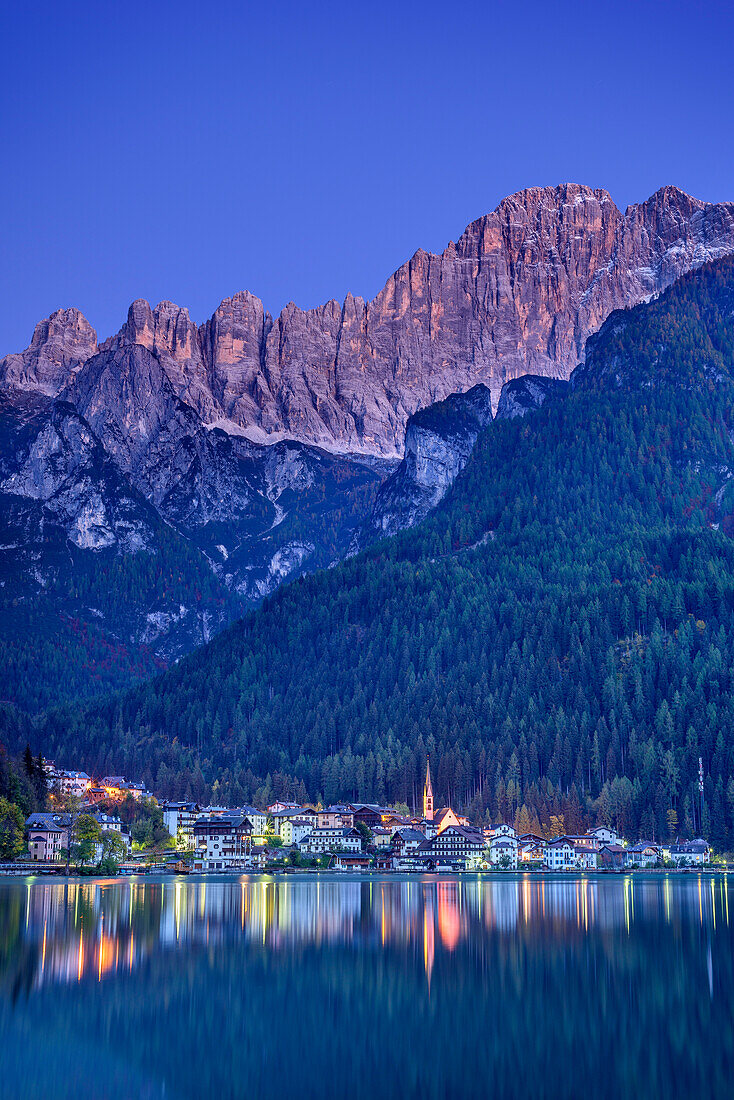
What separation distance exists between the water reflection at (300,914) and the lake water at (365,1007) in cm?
35

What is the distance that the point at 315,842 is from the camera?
175375 mm

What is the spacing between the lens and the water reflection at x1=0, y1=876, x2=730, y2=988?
55281mm

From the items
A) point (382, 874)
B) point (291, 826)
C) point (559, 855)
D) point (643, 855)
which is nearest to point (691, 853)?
point (643, 855)

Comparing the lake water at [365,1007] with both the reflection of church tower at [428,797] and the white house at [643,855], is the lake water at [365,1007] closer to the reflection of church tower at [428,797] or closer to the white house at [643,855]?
the white house at [643,855]

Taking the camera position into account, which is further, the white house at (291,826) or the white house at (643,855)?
the white house at (291,826)

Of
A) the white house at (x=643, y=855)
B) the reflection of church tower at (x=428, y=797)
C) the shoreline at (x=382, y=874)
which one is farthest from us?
the reflection of church tower at (x=428, y=797)

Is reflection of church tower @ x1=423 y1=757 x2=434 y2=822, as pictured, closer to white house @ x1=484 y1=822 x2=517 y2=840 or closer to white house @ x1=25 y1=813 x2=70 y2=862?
white house @ x1=484 y1=822 x2=517 y2=840

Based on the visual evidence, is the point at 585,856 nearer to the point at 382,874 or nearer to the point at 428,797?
the point at 382,874

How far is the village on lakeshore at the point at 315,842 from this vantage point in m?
153

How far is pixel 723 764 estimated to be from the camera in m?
168

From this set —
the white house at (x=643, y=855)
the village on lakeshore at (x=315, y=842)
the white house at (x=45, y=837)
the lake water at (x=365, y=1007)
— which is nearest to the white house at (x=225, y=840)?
the village on lakeshore at (x=315, y=842)

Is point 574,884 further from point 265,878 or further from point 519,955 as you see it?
point 519,955

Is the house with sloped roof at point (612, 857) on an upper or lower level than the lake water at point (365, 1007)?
lower

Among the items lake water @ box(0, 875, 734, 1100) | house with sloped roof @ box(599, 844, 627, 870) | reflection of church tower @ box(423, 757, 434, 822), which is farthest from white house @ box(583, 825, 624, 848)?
lake water @ box(0, 875, 734, 1100)
